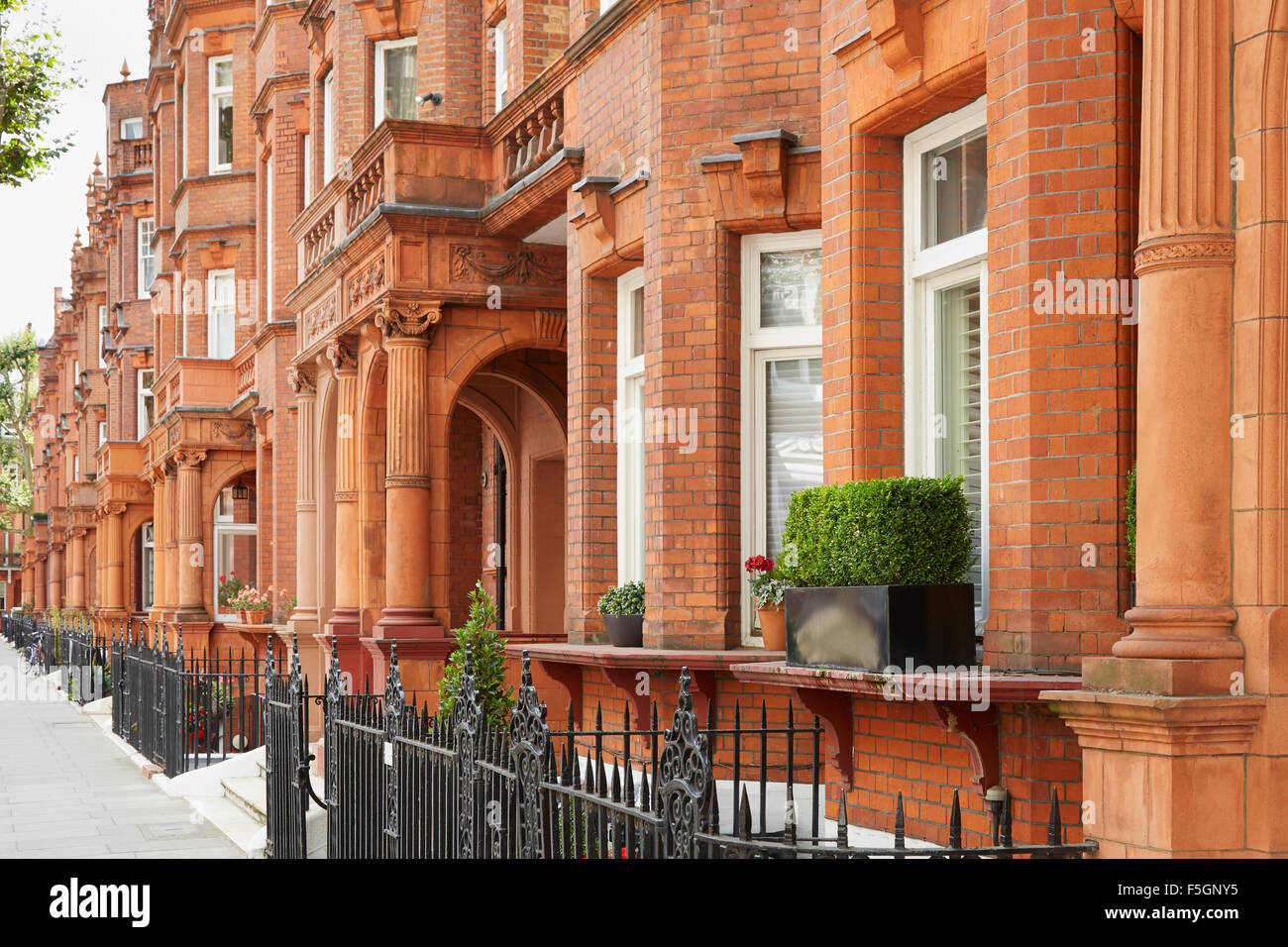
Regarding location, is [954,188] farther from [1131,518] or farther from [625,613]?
[625,613]

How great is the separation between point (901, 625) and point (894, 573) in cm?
24

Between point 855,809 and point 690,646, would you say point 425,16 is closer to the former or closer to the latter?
point 690,646

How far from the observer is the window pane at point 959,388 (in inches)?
308

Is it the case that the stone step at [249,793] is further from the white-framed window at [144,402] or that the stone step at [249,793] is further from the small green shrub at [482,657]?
the white-framed window at [144,402]

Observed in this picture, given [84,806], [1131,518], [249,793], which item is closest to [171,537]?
[84,806]

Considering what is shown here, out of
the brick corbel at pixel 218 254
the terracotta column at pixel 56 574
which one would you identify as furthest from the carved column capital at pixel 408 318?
the terracotta column at pixel 56 574

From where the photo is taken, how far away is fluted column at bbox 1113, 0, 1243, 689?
5480 millimetres

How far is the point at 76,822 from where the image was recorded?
45.6 feet

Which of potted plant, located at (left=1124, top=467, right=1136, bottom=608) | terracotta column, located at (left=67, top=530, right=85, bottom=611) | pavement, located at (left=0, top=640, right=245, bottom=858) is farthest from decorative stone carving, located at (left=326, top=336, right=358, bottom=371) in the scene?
terracotta column, located at (left=67, top=530, right=85, bottom=611)

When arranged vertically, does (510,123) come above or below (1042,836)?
above

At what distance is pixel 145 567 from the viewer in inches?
1887

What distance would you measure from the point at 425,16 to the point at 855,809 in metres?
10.2

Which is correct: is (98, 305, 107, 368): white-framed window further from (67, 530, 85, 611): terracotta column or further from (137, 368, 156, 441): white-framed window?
(137, 368, 156, 441): white-framed window

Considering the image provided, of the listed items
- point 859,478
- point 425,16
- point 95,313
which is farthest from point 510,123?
point 95,313
